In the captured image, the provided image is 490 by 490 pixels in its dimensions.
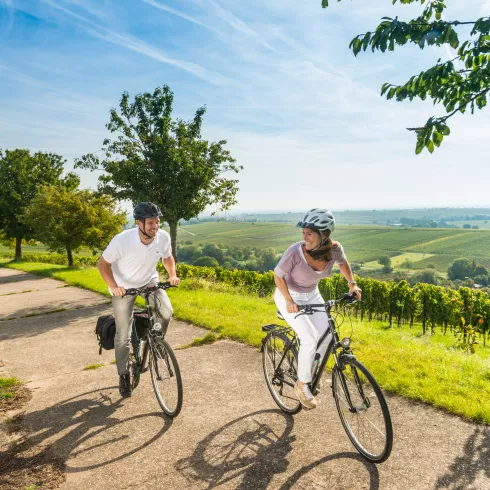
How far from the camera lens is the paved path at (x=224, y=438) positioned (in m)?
3.27

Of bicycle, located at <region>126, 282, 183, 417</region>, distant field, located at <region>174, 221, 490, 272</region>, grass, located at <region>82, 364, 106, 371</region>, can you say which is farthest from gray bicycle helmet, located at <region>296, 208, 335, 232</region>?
distant field, located at <region>174, 221, 490, 272</region>

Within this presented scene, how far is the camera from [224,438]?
12.8 ft

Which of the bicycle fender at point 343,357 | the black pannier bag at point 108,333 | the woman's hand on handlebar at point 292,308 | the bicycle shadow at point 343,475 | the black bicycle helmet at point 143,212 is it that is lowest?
the bicycle shadow at point 343,475

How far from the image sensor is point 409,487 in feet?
10.1

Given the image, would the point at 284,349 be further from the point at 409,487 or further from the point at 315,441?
the point at 409,487

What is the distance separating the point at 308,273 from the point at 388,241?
15027cm

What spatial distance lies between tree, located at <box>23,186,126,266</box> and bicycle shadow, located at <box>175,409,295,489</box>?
62.6 feet

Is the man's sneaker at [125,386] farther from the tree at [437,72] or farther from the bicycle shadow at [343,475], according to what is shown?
the tree at [437,72]

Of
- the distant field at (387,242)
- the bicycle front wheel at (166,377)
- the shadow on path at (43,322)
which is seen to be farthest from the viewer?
the distant field at (387,242)

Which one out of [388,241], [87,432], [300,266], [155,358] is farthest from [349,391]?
[388,241]

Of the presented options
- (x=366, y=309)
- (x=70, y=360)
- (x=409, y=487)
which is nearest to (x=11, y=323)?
(x=70, y=360)

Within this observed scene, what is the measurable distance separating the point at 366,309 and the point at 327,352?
26260 millimetres

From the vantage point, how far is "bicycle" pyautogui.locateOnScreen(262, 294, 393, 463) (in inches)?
131

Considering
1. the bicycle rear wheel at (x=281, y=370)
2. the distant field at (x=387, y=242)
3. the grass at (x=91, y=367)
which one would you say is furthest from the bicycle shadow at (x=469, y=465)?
the distant field at (x=387, y=242)
